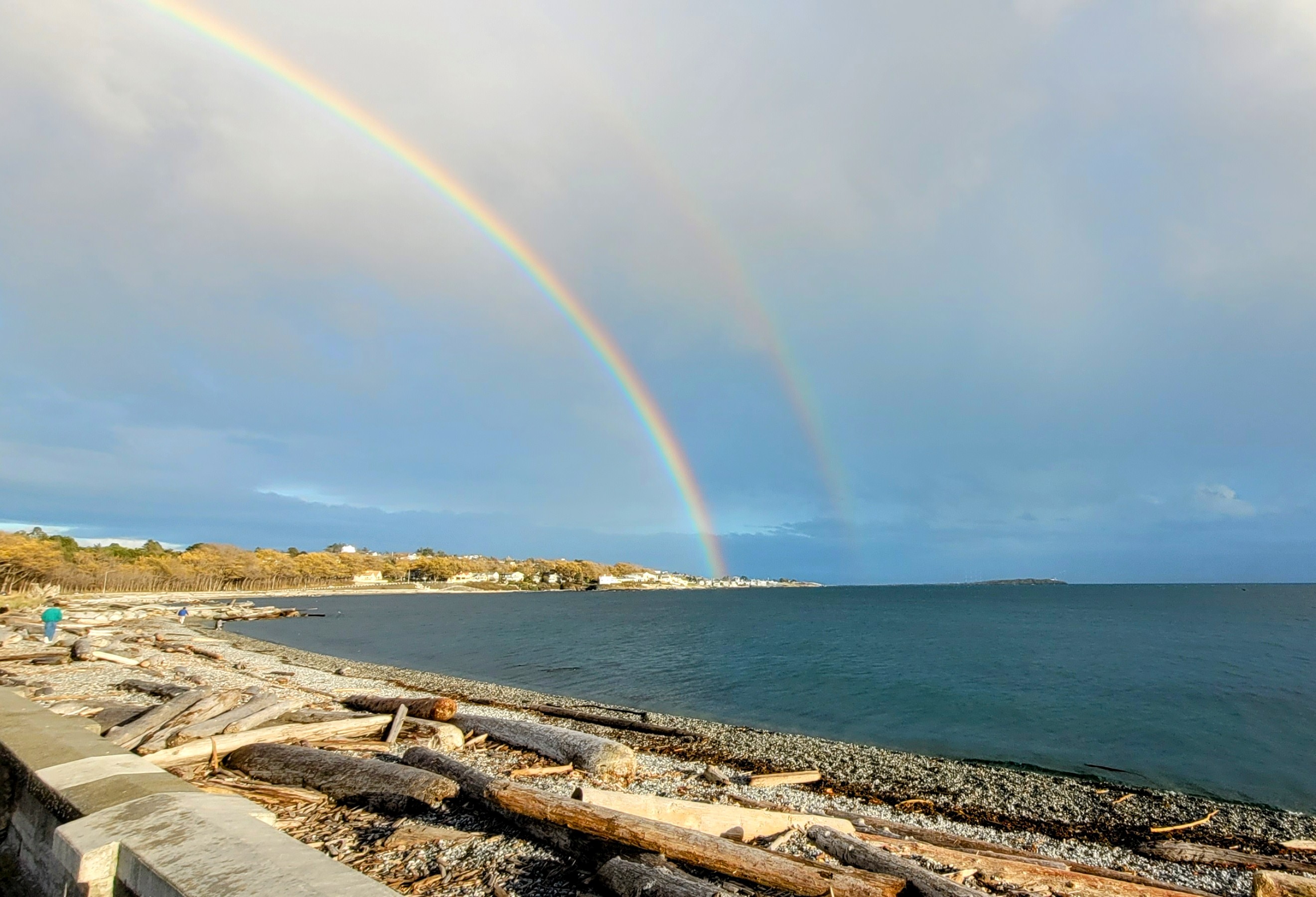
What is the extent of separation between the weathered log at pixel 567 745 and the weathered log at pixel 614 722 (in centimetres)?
730

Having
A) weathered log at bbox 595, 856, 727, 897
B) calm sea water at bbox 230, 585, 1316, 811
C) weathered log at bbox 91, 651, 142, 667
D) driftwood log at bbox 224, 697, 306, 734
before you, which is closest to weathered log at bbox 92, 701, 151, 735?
driftwood log at bbox 224, 697, 306, 734

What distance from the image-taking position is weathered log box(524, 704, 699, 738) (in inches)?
872

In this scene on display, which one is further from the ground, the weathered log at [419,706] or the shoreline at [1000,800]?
the weathered log at [419,706]

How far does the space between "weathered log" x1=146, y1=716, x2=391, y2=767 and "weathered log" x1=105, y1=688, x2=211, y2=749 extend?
838 millimetres

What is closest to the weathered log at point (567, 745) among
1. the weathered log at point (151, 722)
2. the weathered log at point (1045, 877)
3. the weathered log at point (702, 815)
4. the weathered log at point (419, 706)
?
the weathered log at point (419, 706)

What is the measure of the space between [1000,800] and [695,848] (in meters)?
13.7

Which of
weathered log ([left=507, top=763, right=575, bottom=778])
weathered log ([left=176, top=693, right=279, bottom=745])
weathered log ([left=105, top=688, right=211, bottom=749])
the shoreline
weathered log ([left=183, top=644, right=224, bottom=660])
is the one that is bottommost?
the shoreline

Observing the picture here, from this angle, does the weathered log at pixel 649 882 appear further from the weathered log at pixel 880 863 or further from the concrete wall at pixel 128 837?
the concrete wall at pixel 128 837

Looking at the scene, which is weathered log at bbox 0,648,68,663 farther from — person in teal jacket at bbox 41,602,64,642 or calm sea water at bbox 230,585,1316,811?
calm sea water at bbox 230,585,1316,811

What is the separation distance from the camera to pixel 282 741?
12.4 metres

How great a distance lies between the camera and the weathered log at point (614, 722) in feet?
72.6

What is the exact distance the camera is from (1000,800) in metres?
16.8

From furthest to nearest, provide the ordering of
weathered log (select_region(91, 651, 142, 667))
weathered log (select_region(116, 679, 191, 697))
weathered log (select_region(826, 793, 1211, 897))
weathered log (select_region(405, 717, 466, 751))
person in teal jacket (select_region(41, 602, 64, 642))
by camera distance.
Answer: person in teal jacket (select_region(41, 602, 64, 642))
weathered log (select_region(91, 651, 142, 667))
weathered log (select_region(116, 679, 191, 697))
weathered log (select_region(405, 717, 466, 751))
weathered log (select_region(826, 793, 1211, 897))

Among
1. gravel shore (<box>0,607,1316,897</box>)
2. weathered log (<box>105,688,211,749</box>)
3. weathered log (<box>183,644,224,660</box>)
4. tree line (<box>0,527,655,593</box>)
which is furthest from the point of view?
tree line (<box>0,527,655,593</box>)
